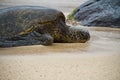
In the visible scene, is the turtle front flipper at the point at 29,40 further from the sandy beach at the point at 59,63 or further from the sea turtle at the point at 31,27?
the sandy beach at the point at 59,63

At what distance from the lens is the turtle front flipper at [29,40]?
463cm

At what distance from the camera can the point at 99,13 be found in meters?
8.05

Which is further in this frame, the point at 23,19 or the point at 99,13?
the point at 99,13

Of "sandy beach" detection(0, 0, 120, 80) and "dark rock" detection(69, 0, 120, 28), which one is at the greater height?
"sandy beach" detection(0, 0, 120, 80)

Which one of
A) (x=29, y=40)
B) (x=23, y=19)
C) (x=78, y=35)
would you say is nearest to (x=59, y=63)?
(x=29, y=40)

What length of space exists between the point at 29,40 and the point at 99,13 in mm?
3669

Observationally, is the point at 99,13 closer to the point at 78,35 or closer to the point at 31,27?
the point at 78,35

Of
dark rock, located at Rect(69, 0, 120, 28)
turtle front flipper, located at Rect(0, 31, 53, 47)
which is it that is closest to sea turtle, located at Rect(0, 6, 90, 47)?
turtle front flipper, located at Rect(0, 31, 53, 47)

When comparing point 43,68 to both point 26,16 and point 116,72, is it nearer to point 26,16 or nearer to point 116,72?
point 116,72

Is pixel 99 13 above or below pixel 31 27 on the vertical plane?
below

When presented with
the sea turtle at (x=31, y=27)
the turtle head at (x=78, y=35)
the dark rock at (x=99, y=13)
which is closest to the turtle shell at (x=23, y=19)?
the sea turtle at (x=31, y=27)

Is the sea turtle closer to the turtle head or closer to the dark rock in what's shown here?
the turtle head

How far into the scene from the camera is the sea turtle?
474cm

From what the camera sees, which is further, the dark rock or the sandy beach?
the dark rock
